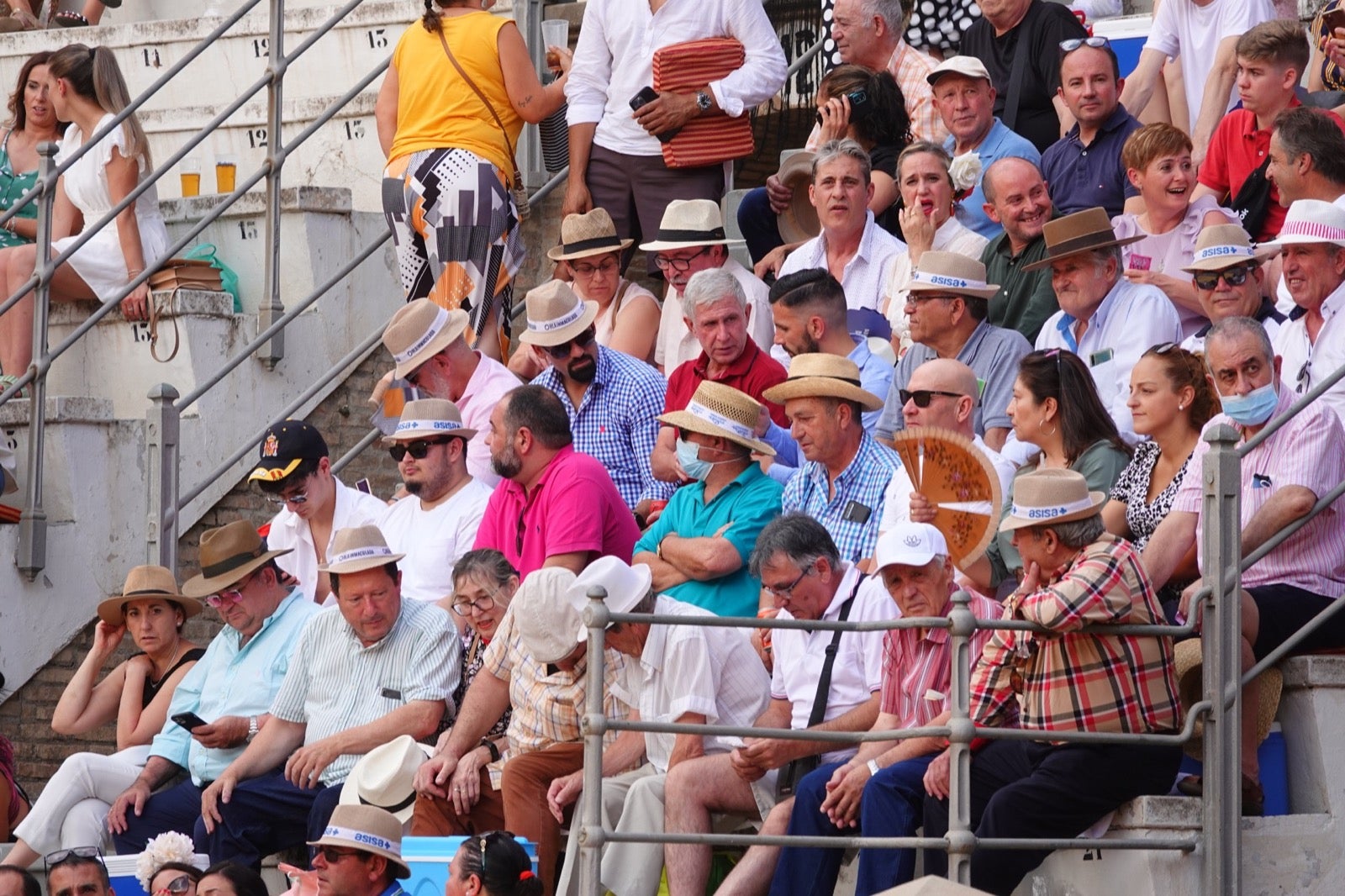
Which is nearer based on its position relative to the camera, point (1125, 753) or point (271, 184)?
point (1125, 753)

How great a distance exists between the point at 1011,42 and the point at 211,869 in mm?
5346

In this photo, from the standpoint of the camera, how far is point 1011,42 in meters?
10.9

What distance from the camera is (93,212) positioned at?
11.5 m

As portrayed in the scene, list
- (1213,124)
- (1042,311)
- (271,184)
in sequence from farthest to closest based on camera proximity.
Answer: (271,184), (1213,124), (1042,311)

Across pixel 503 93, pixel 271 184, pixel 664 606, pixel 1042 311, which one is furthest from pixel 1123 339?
pixel 271 184

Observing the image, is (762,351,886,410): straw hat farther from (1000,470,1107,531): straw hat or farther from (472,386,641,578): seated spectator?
(1000,470,1107,531): straw hat

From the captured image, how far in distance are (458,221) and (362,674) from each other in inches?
94.4

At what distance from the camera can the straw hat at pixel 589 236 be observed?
33.7ft

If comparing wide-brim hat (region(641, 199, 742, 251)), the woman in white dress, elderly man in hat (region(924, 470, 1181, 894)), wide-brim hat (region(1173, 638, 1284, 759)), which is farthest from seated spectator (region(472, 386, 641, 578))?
the woman in white dress

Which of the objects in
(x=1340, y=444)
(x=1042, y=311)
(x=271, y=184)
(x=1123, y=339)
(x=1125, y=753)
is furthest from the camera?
(x=271, y=184)

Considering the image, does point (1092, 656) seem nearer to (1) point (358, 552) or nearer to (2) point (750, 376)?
(2) point (750, 376)

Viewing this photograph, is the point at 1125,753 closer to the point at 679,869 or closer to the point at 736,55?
the point at 679,869

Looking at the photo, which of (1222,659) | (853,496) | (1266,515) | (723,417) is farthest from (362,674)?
(1266,515)

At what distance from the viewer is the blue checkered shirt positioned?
819cm
